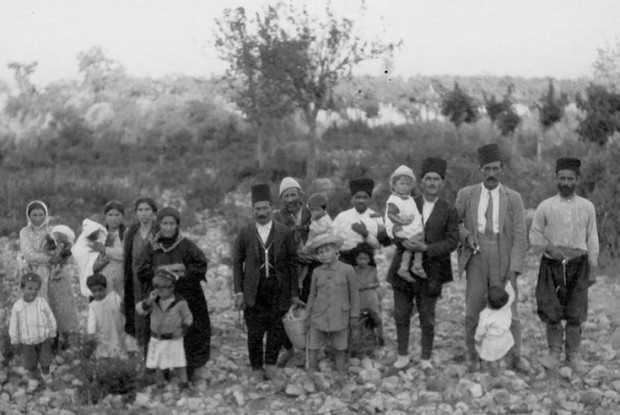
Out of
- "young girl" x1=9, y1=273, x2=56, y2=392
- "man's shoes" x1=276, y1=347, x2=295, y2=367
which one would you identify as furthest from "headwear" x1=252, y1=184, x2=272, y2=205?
"young girl" x1=9, y1=273, x2=56, y2=392

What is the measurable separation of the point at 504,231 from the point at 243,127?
23.1 metres

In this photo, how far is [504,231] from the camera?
6.15 meters

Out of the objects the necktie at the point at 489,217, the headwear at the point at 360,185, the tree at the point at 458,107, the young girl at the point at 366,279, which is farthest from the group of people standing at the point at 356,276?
the tree at the point at 458,107

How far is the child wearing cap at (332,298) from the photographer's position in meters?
6.15

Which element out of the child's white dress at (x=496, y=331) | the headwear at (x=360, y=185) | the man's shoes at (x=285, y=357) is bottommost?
the man's shoes at (x=285, y=357)

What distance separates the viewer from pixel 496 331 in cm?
614

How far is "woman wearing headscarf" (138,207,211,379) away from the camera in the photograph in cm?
614

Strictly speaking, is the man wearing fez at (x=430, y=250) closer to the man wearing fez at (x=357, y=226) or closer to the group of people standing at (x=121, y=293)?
the man wearing fez at (x=357, y=226)

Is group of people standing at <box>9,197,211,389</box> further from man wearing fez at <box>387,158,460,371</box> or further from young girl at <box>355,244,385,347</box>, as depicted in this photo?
man wearing fez at <box>387,158,460,371</box>

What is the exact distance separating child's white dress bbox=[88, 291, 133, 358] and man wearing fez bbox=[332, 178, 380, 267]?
2.07 metres

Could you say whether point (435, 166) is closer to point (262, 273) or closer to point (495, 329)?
point (495, 329)

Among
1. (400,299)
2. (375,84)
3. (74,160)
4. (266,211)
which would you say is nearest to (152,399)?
(266,211)

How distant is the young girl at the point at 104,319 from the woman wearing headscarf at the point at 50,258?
513 millimetres

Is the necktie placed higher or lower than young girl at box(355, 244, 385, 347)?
higher
